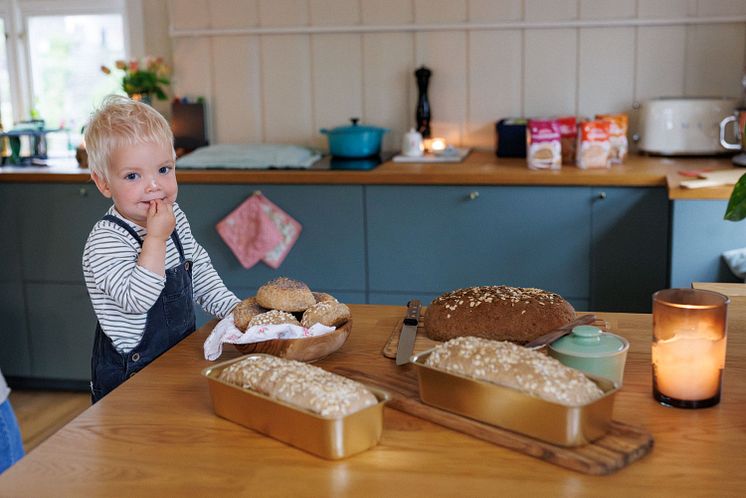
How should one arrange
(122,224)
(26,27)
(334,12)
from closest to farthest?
(122,224) → (334,12) → (26,27)

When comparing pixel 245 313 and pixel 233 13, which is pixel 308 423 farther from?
pixel 233 13

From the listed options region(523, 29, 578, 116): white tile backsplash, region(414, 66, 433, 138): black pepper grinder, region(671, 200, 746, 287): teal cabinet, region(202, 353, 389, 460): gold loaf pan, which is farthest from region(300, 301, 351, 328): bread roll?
region(523, 29, 578, 116): white tile backsplash

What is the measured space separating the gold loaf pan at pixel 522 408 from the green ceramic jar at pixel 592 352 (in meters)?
0.10

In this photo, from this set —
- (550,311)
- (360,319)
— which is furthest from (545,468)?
(360,319)

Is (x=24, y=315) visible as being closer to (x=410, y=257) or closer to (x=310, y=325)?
(x=410, y=257)

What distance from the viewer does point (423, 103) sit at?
3.29 m

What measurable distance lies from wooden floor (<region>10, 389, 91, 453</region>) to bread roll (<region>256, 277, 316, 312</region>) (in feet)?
6.07

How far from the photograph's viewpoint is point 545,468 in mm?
918

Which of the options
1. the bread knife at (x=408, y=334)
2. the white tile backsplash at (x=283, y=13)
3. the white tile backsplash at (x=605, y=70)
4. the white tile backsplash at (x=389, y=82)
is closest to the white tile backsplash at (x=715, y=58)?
the white tile backsplash at (x=605, y=70)

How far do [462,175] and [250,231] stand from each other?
75 centimetres

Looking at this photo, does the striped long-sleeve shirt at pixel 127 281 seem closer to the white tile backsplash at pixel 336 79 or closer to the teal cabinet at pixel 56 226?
the teal cabinet at pixel 56 226

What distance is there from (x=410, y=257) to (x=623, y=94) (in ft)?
3.48

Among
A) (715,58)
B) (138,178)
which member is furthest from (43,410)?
(715,58)

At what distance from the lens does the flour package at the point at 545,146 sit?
2.84 m
